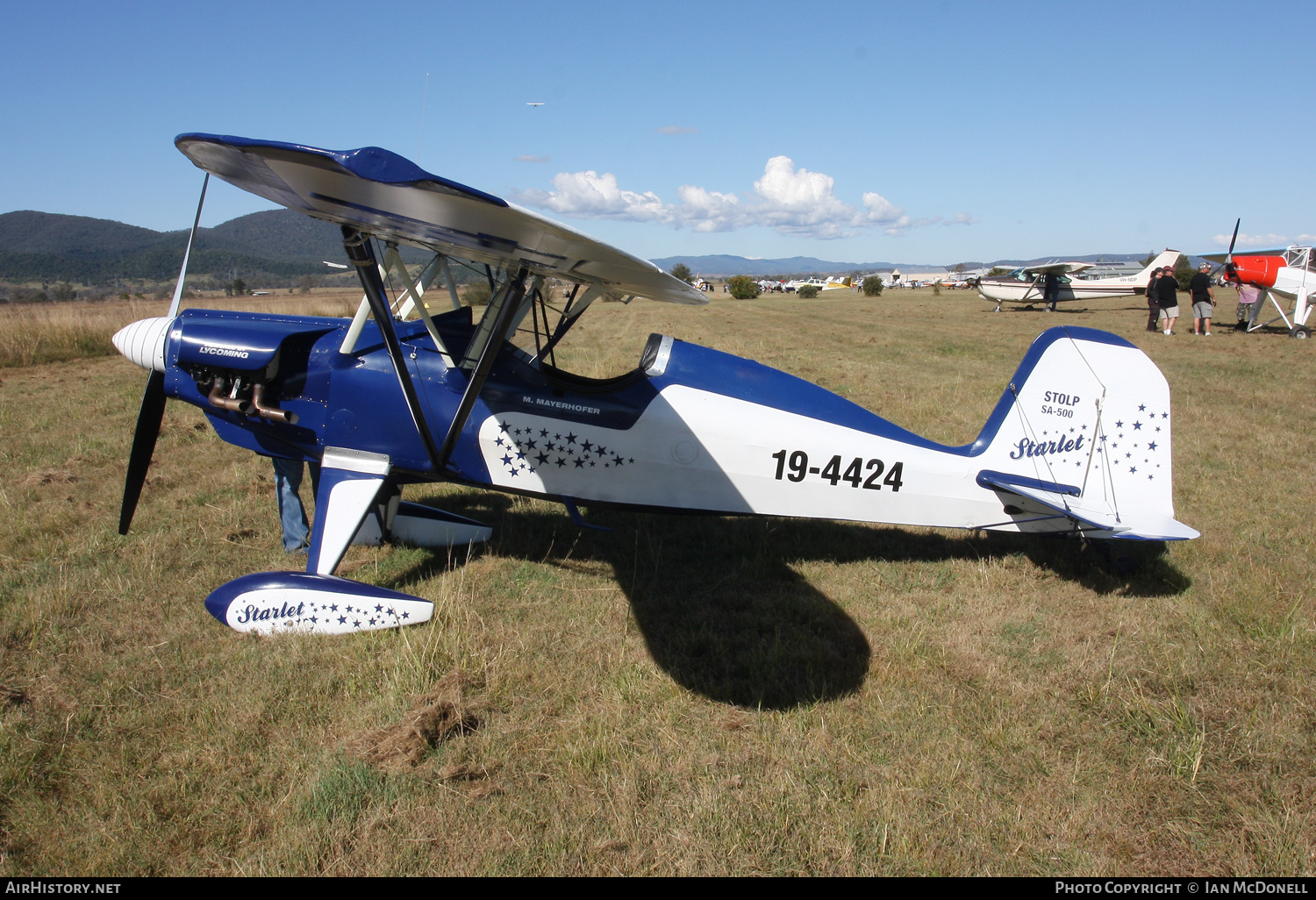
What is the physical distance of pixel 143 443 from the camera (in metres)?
4.78

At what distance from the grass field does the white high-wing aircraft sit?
31.0 meters

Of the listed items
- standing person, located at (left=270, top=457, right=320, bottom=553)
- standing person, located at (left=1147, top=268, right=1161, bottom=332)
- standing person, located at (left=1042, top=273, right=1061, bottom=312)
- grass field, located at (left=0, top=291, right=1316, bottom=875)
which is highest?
standing person, located at (left=1042, top=273, right=1061, bottom=312)

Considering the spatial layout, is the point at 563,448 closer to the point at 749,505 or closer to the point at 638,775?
the point at 749,505

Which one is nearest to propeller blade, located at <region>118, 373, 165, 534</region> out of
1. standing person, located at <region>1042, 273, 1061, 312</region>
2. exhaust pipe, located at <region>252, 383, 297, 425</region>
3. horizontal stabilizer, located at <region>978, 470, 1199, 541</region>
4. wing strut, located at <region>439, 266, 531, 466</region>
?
exhaust pipe, located at <region>252, 383, 297, 425</region>

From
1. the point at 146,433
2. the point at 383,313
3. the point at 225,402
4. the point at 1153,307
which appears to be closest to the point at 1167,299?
the point at 1153,307

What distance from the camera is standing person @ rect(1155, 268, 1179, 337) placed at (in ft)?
63.6

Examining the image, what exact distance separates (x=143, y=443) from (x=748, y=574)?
4.21 metres

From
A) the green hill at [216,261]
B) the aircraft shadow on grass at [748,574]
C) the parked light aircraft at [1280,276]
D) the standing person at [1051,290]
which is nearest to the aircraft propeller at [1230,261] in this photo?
the parked light aircraft at [1280,276]

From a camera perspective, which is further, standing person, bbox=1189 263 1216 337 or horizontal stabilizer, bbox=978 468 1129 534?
standing person, bbox=1189 263 1216 337

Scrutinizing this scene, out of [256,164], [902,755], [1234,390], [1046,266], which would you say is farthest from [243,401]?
[1046,266]

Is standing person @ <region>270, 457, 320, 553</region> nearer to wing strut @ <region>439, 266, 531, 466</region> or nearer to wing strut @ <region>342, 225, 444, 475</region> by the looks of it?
wing strut @ <region>342, 225, 444, 475</region>

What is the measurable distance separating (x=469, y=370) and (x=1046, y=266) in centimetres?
3461

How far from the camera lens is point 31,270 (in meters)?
146

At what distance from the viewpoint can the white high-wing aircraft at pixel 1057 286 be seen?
33.3 meters
